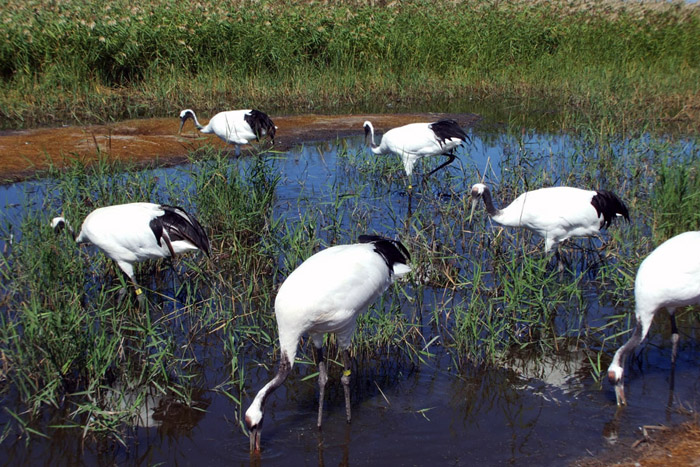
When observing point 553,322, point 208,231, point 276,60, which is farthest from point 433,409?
point 276,60

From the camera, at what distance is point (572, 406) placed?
13.4ft

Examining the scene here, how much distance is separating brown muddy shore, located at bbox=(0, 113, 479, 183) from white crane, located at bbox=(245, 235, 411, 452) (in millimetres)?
3528

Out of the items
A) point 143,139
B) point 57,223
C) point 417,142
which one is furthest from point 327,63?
point 57,223

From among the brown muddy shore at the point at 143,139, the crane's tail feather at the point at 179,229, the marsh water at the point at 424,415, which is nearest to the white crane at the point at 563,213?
the marsh water at the point at 424,415

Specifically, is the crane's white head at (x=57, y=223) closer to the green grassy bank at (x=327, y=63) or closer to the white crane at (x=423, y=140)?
the white crane at (x=423, y=140)

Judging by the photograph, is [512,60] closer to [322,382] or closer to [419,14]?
[419,14]

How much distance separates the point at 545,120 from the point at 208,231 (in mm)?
7582

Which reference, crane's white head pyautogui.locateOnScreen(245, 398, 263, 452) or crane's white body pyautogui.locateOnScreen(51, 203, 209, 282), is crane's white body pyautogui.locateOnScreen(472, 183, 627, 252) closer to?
crane's white body pyautogui.locateOnScreen(51, 203, 209, 282)

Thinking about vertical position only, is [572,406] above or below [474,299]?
below

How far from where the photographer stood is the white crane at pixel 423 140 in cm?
804

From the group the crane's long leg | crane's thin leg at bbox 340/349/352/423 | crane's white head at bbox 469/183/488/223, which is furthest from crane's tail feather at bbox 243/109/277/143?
crane's thin leg at bbox 340/349/352/423

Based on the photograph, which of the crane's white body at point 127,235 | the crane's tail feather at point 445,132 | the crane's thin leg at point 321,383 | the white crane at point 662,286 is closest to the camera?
the crane's thin leg at point 321,383

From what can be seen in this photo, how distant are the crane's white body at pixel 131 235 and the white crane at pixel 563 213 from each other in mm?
2509

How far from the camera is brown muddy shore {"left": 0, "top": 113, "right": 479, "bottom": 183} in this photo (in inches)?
339
